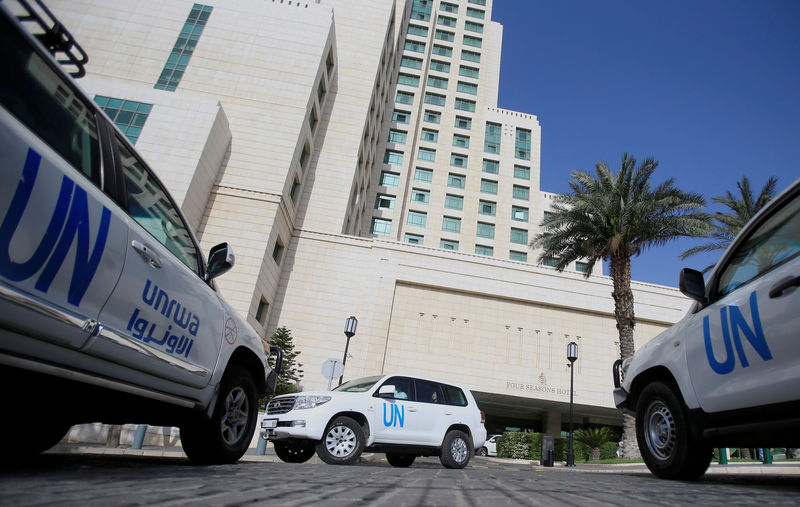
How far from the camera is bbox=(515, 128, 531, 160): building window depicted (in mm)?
49500

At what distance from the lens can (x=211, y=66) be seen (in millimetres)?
29141

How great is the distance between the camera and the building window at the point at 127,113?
22.0m

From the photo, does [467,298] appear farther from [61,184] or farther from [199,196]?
[61,184]

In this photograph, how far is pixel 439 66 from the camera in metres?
54.4

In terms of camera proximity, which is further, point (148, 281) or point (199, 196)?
point (199, 196)

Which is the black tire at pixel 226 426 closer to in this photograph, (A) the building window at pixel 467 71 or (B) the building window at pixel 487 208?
(B) the building window at pixel 487 208

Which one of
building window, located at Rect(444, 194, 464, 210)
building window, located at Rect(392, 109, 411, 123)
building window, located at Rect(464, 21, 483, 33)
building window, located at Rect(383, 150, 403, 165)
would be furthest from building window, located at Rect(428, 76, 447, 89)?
building window, located at Rect(444, 194, 464, 210)

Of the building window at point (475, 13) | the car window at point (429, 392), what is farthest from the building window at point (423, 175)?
the car window at point (429, 392)

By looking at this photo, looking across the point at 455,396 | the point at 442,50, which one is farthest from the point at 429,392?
the point at 442,50

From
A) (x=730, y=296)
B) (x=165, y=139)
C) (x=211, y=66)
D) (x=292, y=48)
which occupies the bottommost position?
(x=730, y=296)

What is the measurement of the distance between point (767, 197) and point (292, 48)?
Answer: 28088mm

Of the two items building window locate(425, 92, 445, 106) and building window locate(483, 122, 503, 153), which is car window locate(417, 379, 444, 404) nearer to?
building window locate(483, 122, 503, 153)

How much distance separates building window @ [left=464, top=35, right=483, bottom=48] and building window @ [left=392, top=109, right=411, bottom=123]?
626 inches

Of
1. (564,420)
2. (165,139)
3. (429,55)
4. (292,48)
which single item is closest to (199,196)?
(165,139)
